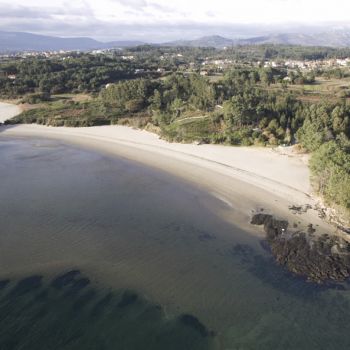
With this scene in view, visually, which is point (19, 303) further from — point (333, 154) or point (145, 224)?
point (333, 154)

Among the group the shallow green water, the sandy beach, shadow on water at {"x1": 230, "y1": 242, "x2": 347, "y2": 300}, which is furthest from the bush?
shadow on water at {"x1": 230, "y1": 242, "x2": 347, "y2": 300}

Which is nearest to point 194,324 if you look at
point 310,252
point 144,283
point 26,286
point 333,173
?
point 144,283

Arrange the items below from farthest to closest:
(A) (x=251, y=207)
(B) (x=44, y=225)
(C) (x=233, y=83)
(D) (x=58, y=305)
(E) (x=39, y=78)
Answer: (E) (x=39, y=78)
(C) (x=233, y=83)
(A) (x=251, y=207)
(B) (x=44, y=225)
(D) (x=58, y=305)

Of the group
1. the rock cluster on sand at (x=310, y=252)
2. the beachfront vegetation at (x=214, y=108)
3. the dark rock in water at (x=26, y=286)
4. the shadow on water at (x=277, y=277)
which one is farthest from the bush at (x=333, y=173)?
the dark rock in water at (x=26, y=286)

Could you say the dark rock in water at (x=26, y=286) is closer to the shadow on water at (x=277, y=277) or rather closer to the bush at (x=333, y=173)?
the shadow on water at (x=277, y=277)

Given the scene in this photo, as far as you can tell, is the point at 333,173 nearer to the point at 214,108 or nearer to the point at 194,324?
the point at 194,324

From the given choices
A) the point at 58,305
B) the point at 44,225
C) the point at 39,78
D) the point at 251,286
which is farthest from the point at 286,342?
the point at 39,78

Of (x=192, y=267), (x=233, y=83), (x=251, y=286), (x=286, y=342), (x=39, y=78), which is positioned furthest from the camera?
(x=39, y=78)
